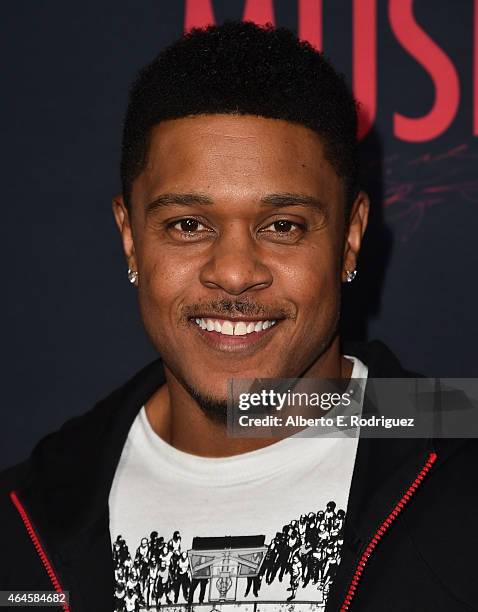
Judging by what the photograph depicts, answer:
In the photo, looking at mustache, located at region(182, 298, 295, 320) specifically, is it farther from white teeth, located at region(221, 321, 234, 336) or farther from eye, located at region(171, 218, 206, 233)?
eye, located at region(171, 218, 206, 233)

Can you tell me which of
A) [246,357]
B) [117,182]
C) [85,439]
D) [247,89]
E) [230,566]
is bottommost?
[230,566]

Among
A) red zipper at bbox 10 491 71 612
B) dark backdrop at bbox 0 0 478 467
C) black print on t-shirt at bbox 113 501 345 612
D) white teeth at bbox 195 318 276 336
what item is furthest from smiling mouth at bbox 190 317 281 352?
dark backdrop at bbox 0 0 478 467

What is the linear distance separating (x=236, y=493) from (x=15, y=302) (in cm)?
113

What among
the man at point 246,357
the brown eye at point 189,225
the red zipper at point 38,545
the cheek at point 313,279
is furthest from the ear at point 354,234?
the red zipper at point 38,545

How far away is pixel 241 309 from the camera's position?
169 centimetres

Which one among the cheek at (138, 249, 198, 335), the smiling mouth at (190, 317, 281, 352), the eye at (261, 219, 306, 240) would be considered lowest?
the smiling mouth at (190, 317, 281, 352)

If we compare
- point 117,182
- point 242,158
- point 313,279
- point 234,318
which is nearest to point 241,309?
point 234,318

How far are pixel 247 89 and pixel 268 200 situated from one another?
0.73 ft

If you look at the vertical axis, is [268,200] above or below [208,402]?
above

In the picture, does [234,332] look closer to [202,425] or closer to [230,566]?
[202,425]

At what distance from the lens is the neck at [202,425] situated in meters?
1.87

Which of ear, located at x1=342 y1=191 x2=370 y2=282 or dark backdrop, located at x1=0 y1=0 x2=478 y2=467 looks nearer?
ear, located at x1=342 y1=191 x2=370 y2=282

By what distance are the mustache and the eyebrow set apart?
7.5 inches

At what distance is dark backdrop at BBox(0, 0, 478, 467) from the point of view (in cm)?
243
